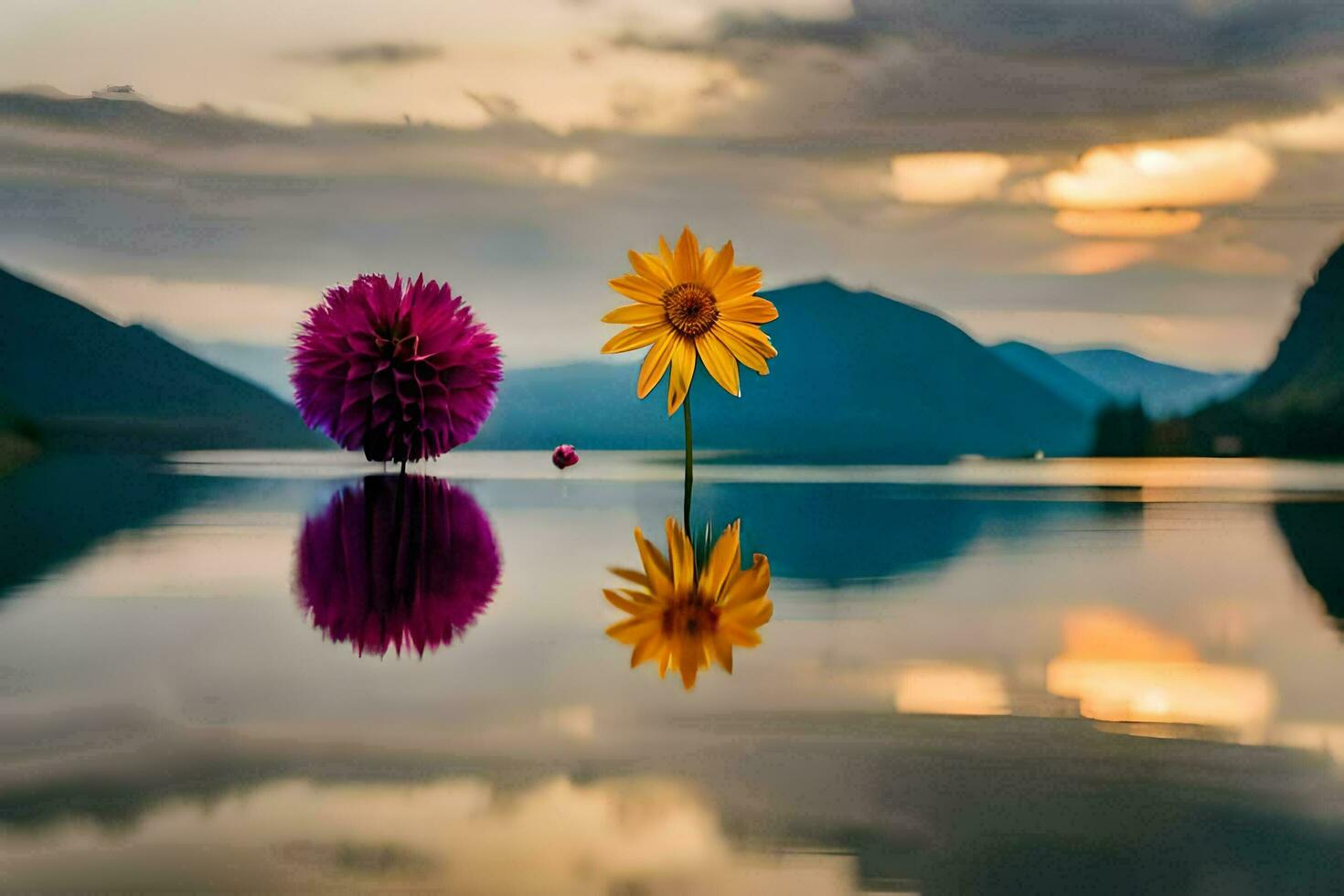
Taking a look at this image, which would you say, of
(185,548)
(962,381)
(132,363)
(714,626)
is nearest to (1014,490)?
(185,548)

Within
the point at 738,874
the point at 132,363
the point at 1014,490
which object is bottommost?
the point at 738,874

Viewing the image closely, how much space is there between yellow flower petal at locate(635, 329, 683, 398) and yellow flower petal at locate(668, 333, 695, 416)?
0.04ft

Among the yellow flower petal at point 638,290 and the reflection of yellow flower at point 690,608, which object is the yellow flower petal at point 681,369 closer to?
the yellow flower petal at point 638,290

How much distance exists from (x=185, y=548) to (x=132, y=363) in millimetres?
26054

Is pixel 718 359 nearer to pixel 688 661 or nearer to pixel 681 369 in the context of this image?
pixel 681 369

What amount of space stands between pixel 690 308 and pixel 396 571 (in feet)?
4.24

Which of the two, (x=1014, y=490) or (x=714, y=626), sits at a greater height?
(x=1014, y=490)

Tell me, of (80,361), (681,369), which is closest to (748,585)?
(681,369)

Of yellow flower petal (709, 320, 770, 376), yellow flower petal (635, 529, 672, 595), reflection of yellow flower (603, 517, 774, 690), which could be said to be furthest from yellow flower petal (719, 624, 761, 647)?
yellow flower petal (709, 320, 770, 376)

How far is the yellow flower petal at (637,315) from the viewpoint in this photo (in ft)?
9.62

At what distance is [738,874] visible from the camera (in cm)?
72

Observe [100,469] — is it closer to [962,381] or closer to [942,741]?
[942,741]

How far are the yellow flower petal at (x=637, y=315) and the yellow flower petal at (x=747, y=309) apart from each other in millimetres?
146

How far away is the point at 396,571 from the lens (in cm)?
187
